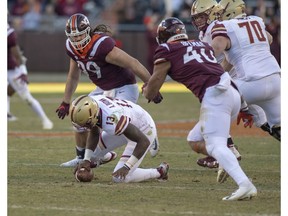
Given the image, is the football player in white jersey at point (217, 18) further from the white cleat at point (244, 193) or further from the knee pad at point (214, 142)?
the white cleat at point (244, 193)

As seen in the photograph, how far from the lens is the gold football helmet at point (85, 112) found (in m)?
7.73

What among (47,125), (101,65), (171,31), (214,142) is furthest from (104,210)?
(47,125)

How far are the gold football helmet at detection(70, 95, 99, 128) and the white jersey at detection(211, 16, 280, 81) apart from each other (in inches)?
62.5

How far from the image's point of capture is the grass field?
6770mm

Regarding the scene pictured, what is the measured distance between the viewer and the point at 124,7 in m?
26.0

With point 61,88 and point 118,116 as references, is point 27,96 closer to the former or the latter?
point 118,116

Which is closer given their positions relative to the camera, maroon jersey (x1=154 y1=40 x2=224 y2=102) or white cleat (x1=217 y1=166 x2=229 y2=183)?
maroon jersey (x1=154 y1=40 x2=224 y2=102)

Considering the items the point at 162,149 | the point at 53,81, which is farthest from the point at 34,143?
the point at 53,81

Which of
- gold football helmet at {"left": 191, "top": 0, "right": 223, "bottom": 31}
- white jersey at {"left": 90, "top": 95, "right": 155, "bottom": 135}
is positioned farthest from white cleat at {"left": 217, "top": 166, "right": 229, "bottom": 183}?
gold football helmet at {"left": 191, "top": 0, "right": 223, "bottom": 31}

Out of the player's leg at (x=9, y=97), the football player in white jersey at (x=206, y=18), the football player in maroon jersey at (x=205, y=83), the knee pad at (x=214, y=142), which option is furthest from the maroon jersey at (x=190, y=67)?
the player's leg at (x=9, y=97)

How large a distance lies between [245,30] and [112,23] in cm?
1725

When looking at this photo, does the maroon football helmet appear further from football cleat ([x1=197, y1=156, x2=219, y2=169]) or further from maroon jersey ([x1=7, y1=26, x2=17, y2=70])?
maroon jersey ([x1=7, y1=26, x2=17, y2=70])

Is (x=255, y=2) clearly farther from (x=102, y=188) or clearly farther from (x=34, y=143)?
(x=102, y=188)

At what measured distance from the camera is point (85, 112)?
25.4 feet
